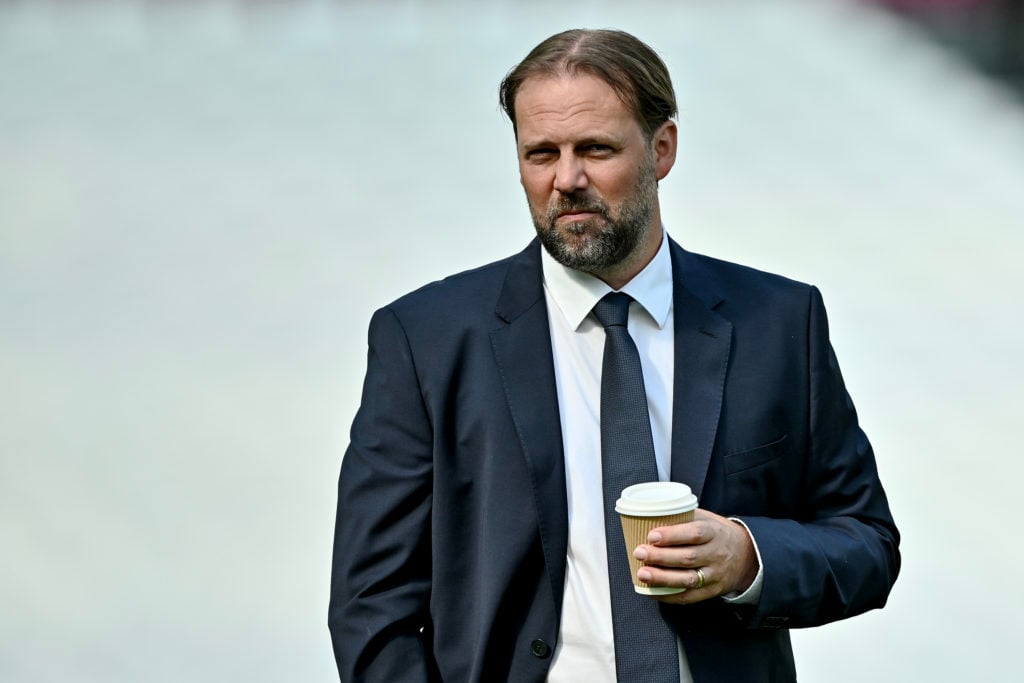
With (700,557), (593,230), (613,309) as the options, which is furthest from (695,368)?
(700,557)

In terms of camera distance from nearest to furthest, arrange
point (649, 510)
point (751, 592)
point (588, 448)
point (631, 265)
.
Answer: point (649, 510) < point (751, 592) < point (588, 448) < point (631, 265)

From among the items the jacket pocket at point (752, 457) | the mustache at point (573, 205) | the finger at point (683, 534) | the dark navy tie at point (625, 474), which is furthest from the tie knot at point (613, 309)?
the finger at point (683, 534)

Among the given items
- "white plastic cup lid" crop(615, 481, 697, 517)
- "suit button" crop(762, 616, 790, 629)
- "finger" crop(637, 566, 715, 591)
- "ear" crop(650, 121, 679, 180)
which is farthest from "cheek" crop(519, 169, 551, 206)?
"suit button" crop(762, 616, 790, 629)

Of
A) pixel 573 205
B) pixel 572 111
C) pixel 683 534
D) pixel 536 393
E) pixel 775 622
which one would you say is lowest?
pixel 775 622

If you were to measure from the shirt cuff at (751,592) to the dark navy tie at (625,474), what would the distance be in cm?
10

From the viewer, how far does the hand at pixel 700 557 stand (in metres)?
2.34

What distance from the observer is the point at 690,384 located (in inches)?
103

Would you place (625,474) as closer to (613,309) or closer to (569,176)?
(613,309)

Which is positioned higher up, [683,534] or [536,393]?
[536,393]

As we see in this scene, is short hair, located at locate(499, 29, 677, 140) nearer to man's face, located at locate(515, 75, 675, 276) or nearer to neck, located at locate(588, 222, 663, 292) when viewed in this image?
man's face, located at locate(515, 75, 675, 276)

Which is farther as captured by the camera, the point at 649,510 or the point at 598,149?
the point at 598,149

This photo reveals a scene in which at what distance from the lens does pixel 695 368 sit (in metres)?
2.63

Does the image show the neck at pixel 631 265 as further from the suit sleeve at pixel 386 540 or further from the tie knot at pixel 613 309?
the suit sleeve at pixel 386 540

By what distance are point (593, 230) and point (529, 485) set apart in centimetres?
38
